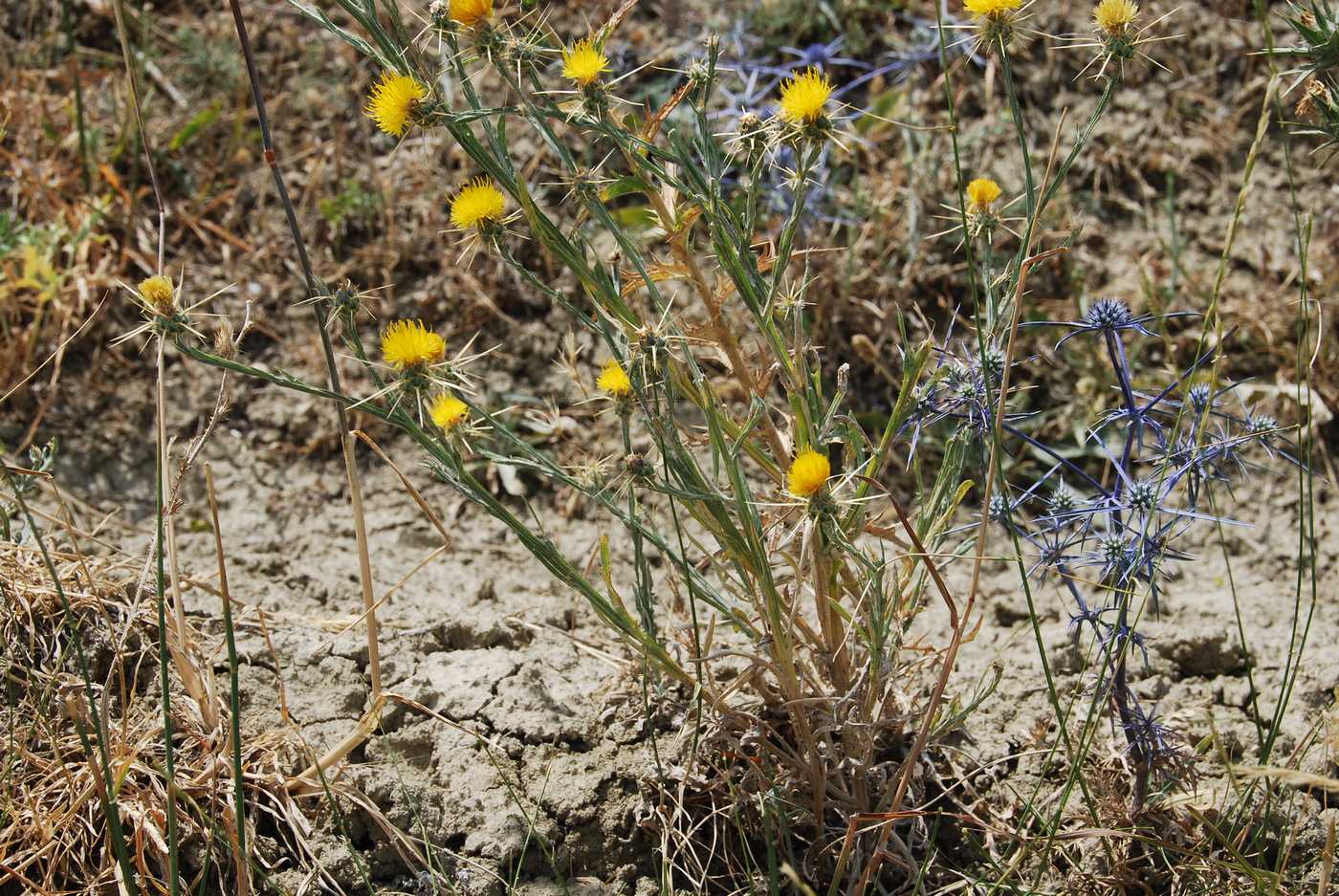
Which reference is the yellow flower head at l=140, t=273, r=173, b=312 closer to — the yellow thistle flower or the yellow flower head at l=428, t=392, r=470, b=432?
the yellow flower head at l=428, t=392, r=470, b=432

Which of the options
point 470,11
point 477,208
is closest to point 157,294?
point 477,208

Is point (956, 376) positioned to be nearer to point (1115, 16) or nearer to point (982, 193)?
point (982, 193)

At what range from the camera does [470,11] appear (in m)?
1.40

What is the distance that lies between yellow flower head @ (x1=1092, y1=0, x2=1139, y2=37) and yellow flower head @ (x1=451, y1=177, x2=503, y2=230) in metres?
0.83

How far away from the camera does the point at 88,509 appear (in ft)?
8.55

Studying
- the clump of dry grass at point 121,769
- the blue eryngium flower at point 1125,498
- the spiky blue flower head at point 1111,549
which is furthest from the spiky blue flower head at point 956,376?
the clump of dry grass at point 121,769

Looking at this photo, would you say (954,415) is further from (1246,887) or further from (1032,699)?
(1246,887)

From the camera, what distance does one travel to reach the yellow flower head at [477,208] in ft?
5.09

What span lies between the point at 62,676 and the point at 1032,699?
69.7 inches

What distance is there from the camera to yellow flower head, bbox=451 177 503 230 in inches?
61.1

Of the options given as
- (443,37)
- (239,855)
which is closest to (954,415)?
(443,37)

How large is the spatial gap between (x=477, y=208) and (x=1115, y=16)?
87 cm

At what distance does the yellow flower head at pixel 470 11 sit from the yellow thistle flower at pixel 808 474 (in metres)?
0.69

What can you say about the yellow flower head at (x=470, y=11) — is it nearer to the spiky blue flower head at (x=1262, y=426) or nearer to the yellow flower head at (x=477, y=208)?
the yellow flower head at (x=477, y=208)
